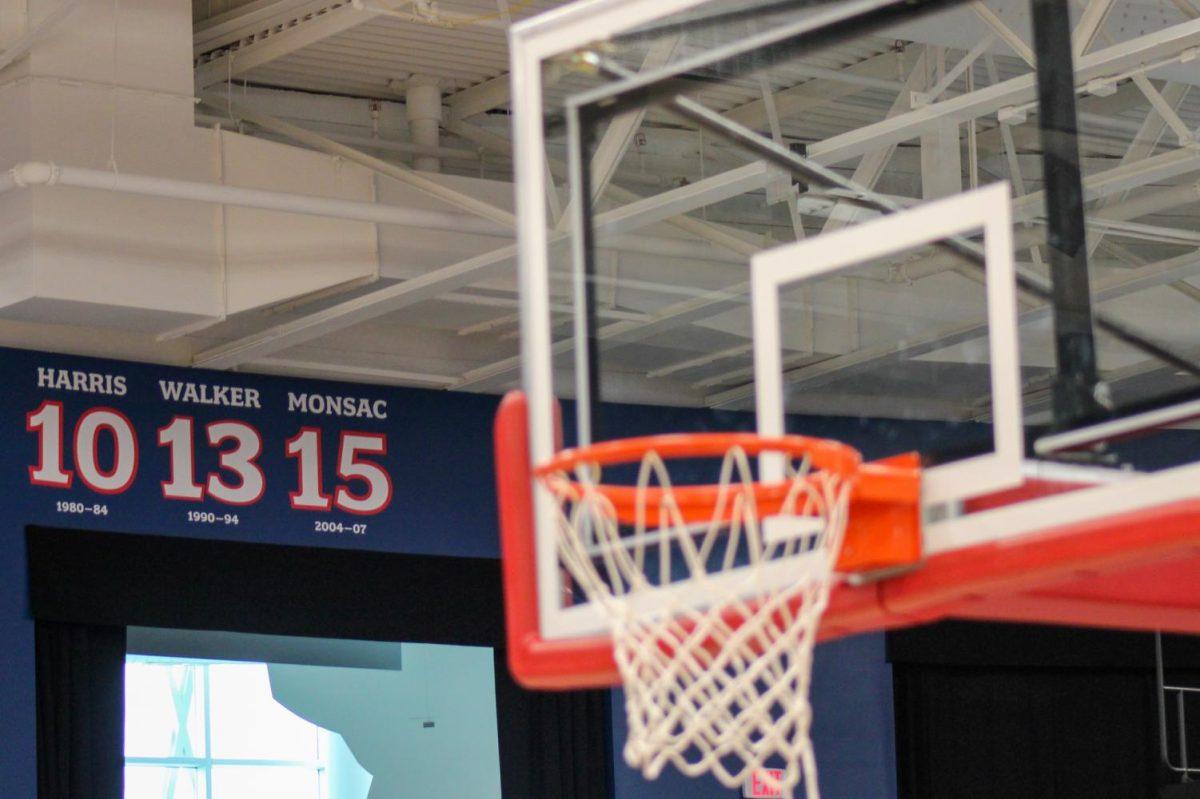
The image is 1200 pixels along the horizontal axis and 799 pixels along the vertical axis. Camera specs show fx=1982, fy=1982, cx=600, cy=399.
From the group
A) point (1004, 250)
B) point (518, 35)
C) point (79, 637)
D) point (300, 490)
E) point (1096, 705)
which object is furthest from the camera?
point (1096, 705)

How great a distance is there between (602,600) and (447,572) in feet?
21.6

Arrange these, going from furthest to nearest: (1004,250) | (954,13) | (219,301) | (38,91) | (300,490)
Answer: (300,490) → (219,301) → (38,91) → (954,13) → (1004,250)

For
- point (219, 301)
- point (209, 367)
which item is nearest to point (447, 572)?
point (209, 367)

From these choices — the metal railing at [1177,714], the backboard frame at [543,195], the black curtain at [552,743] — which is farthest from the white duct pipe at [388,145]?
the backboard frame at [543,195]

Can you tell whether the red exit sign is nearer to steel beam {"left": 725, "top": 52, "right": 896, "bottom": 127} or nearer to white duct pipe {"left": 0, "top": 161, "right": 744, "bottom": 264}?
white duct pipe {"left": 0, "top": 161, "right": 744, "bottom": 264}

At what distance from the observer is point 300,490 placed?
10.1m

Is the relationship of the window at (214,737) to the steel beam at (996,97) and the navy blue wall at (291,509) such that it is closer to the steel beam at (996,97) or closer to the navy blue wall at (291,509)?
the navy blue wall at (291,509)

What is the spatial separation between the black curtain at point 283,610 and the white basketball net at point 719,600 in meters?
5.88

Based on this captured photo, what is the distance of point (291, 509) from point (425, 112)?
2219mm

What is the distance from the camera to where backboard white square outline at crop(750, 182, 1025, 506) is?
144 inches

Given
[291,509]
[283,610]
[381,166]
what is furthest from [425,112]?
[283,610]

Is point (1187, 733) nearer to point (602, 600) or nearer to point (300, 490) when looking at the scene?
point (300, 490)

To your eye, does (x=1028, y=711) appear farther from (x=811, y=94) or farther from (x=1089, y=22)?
(x=811, y=94)

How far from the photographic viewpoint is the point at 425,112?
920cm
